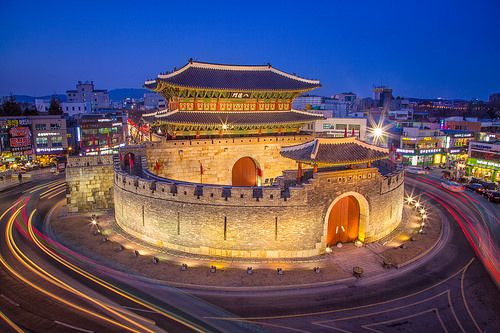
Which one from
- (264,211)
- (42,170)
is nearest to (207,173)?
(264,211)

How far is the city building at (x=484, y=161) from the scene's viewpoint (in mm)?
43719

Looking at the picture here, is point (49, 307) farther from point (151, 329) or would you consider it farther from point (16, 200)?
point (16, 200)

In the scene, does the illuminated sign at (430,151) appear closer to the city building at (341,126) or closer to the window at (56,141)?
the city building at (341,126)

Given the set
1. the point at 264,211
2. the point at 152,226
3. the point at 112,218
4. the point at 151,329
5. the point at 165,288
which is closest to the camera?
the point at 151,329

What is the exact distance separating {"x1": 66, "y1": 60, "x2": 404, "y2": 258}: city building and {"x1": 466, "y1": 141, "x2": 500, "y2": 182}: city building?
21.3 metres

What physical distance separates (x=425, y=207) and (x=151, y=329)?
28310 millimetres

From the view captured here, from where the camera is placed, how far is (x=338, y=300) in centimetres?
1719

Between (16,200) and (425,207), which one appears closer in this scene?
(425,207)

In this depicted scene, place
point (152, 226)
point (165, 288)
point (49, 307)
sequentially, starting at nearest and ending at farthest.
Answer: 1. point (49, 307)
2. point (165, 288)
3. point (152, 226)

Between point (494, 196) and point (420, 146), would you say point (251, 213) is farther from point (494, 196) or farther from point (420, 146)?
point (420, 146)

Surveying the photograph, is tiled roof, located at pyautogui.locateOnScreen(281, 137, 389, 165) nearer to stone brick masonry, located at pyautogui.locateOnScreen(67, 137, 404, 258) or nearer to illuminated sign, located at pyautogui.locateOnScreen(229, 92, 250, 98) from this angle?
stone brick masonry, located at pyautogui.locateOnScreen(67, 137, 404, 258)

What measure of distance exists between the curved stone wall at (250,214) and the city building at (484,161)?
30460 mm

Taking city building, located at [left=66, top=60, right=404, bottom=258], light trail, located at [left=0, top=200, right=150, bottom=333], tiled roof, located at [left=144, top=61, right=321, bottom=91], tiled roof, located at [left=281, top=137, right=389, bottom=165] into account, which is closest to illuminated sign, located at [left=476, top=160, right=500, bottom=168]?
city building, located at [left=66, top=60, right=404, bottom=258]

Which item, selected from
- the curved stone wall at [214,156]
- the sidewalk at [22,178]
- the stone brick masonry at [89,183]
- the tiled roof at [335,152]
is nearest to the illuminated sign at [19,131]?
the sidewalk at [22,178]
